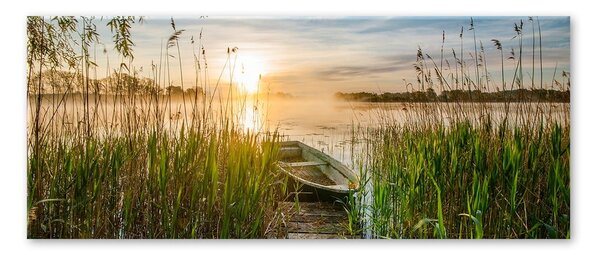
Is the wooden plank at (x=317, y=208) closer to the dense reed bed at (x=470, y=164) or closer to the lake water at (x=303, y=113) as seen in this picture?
the dense reed bed at (x=470, y=164)

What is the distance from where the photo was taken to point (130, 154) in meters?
2.72

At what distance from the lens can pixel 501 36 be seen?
271 centimetres

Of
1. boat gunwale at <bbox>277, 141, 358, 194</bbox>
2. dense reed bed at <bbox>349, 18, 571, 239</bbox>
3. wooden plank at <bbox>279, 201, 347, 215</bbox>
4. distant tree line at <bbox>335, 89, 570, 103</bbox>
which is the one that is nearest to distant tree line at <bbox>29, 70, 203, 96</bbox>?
boat gunwale at <bbox>277, 141, 358, 194</bbox>

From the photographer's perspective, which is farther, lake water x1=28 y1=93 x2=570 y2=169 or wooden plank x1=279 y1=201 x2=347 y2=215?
wooden plank x1=279 y1=201 x2=347 y2=215

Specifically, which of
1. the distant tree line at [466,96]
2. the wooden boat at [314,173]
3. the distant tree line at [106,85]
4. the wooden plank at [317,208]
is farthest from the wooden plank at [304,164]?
the distant tree line at [106,85]

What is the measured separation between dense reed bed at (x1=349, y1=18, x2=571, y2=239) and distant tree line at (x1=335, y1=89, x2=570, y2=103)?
0.08 ft

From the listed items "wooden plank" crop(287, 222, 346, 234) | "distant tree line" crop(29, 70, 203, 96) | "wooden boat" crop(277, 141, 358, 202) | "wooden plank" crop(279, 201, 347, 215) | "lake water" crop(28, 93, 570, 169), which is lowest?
"wooden plank" crop(287, 222, 346, 234)

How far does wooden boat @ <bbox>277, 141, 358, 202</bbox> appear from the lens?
2.75 metres

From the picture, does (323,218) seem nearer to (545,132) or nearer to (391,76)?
(391,76)

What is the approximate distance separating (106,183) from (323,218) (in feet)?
3.44

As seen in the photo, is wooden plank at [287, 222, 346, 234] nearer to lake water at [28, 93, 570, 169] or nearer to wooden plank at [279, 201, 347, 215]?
wooden plank at [279, 201, 347, 215]

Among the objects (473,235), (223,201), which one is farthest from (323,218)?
(473,235)

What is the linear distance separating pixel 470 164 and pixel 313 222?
0.81m

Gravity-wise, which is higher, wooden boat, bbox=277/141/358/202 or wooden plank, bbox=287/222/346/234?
wooden boat, bbox=277/141/358/202
